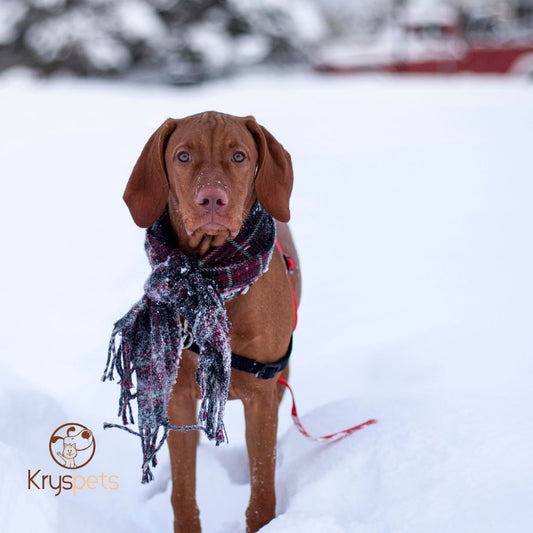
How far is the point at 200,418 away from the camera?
2.07 meters

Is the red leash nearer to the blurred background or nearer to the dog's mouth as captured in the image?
the dog's mouth

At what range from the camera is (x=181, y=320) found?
2.12 m

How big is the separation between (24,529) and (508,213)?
4.41 metres

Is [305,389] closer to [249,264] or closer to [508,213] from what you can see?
[249,264]

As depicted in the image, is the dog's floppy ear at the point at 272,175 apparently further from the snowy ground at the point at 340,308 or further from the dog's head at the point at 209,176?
the snowy ground at the point at 340,308

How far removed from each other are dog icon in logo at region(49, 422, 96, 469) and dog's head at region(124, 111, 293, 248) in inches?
34.5

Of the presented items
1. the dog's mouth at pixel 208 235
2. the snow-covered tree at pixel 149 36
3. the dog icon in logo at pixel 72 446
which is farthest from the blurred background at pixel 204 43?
the dog's mouth at pixel 208 235

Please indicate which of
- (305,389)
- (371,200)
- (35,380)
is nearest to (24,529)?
(35,380)

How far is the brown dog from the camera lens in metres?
1.92

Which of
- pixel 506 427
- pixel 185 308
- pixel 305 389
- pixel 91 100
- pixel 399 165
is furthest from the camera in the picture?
pixel 91 100

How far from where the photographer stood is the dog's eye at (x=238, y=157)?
1.97 meters

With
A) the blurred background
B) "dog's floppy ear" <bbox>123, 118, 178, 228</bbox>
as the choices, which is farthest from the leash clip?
the blurred background

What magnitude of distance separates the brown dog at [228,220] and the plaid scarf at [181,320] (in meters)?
0.06

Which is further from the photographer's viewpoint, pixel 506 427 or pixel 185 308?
pixel 506 427
